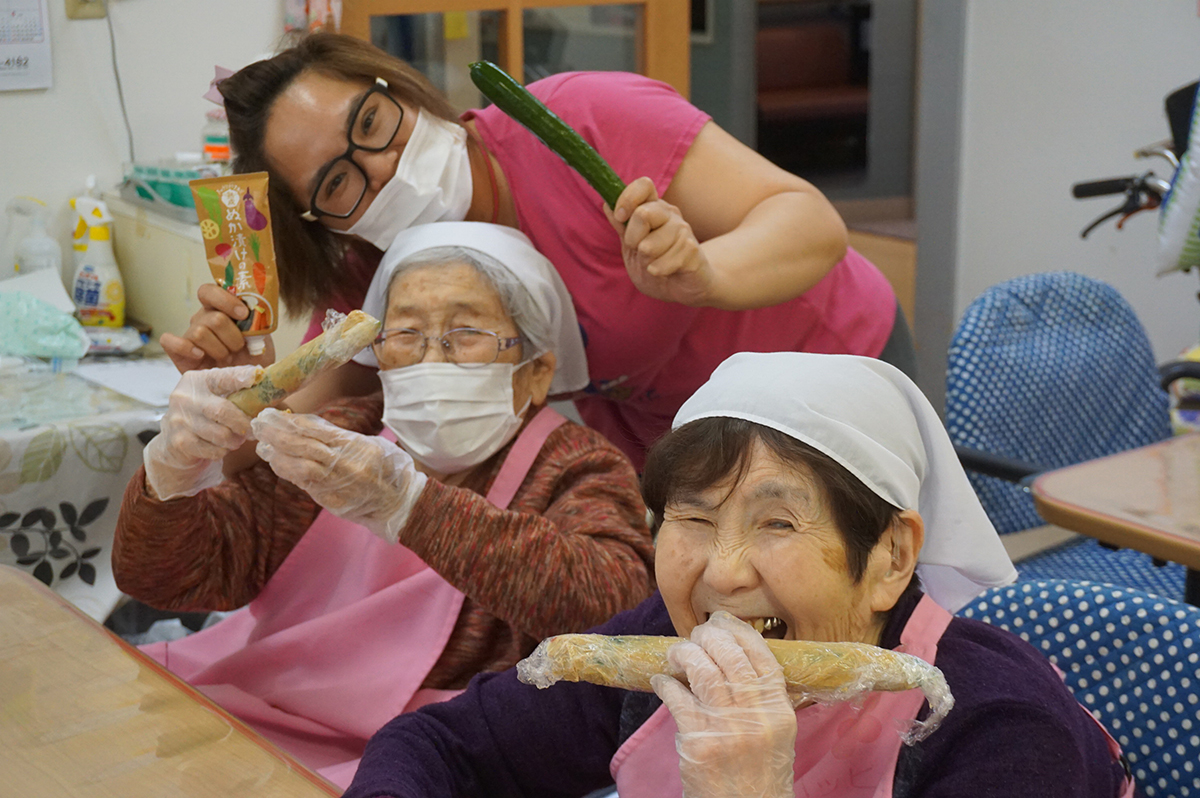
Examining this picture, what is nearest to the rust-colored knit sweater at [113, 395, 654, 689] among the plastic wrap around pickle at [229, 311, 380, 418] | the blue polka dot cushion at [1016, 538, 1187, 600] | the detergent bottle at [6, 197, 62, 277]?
the plastic wrap around pickle at [229, 311, 380, 418]

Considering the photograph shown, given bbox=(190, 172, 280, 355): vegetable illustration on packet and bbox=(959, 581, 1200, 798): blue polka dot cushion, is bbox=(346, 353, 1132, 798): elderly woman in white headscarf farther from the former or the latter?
bbox=(190, 172, 280, 355): vegetable illustration on packet

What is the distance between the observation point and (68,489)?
1997mm

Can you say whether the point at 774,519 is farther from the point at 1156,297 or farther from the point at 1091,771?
the point at 1156,297

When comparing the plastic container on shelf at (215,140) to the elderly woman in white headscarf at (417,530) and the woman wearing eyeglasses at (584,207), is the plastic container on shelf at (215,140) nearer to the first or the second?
the woman wearing eyeglasses at (584,207)

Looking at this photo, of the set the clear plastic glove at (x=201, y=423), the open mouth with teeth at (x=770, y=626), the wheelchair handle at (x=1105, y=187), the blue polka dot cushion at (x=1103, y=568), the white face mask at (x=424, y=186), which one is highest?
the white face mask at (x=424, y=186)

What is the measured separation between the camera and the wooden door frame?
9.38 ft

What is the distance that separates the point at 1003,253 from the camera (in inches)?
186

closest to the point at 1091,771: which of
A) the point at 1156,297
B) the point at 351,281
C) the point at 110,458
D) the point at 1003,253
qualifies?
the point at 351,281

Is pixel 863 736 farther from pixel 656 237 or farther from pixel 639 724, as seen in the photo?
pixel 656 237

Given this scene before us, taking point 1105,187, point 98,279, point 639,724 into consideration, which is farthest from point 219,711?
point 1105,187

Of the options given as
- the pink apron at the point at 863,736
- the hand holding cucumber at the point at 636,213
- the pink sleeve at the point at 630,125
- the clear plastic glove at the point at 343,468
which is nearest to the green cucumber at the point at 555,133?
the hand holding cucumber at the point at 636,213

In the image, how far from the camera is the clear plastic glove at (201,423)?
132 cm

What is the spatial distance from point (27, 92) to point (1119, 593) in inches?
100

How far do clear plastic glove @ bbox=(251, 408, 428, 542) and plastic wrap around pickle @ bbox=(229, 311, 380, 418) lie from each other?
0.06m
